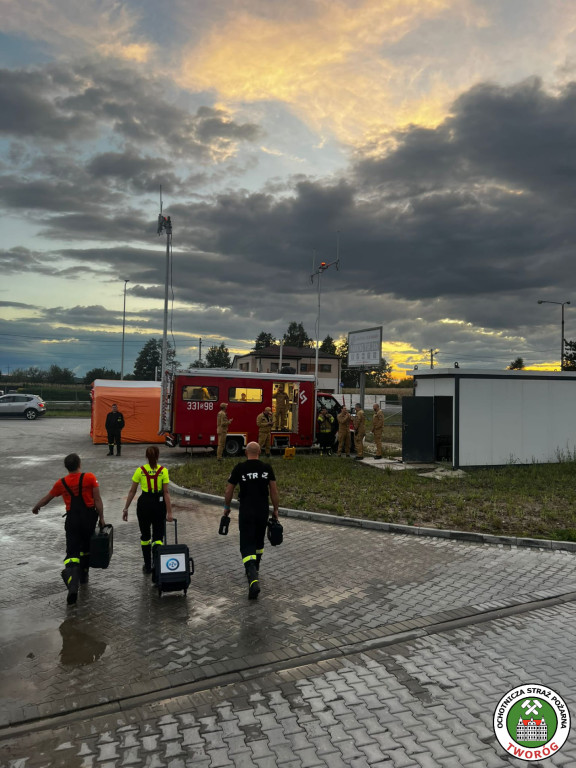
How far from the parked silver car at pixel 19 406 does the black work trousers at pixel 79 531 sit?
34.7 m

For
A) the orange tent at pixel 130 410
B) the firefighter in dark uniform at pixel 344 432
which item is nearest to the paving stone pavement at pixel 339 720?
the firefighter in dark uniform at pixel 344 432

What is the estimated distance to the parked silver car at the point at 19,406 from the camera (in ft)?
124

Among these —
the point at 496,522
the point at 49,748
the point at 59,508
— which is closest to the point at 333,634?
the point at 49,748

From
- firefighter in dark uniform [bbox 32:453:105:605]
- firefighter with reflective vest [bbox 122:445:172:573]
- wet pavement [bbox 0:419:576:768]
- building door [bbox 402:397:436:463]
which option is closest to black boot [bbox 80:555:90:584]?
firefighter in dark uniform [bbox 32:453:105:605]

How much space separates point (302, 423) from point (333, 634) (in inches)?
609

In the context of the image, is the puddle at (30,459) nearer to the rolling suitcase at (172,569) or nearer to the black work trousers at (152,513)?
the black work trousers at (152,513)

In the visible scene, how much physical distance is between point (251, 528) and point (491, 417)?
41.7 feet

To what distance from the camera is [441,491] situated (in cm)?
1365

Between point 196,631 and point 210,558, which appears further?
point 210,558

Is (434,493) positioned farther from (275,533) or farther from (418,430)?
(275,533)

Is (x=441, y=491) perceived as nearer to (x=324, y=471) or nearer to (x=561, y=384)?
(x=324, y=471)

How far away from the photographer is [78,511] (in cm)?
688

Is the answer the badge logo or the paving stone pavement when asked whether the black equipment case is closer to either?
the paving stone pavement

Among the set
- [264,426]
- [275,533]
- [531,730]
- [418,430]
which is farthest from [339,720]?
[418,430]
